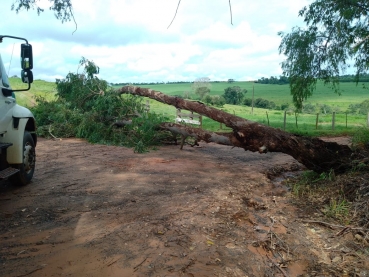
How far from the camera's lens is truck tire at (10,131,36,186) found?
21.2 ft

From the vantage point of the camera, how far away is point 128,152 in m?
11.0

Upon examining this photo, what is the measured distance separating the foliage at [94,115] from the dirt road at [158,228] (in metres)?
3.97

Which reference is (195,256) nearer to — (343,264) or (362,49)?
(343,264)

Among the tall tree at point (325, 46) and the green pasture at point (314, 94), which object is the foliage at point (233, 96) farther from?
the tall tree at point (325, 46)

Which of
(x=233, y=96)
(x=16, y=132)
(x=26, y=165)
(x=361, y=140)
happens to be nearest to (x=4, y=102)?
(x=16, y=132)

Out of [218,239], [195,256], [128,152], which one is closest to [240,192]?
[218,239]

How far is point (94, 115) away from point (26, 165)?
6994 mm

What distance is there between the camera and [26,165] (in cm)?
674

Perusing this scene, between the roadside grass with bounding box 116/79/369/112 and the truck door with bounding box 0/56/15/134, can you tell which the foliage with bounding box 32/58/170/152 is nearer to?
the truck door with bounding box 0/56/15/134

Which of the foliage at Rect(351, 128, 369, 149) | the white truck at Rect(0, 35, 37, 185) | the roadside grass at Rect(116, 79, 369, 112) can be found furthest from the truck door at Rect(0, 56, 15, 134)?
the roadside grass at Rect(116, 79, 369, 112)

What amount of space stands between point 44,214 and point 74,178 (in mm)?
2246

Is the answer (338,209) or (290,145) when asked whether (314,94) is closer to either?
(290,145)

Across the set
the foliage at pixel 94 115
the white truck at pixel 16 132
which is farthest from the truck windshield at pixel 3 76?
the foliage at pixel 94 115

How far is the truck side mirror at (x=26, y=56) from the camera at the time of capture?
512 cm
